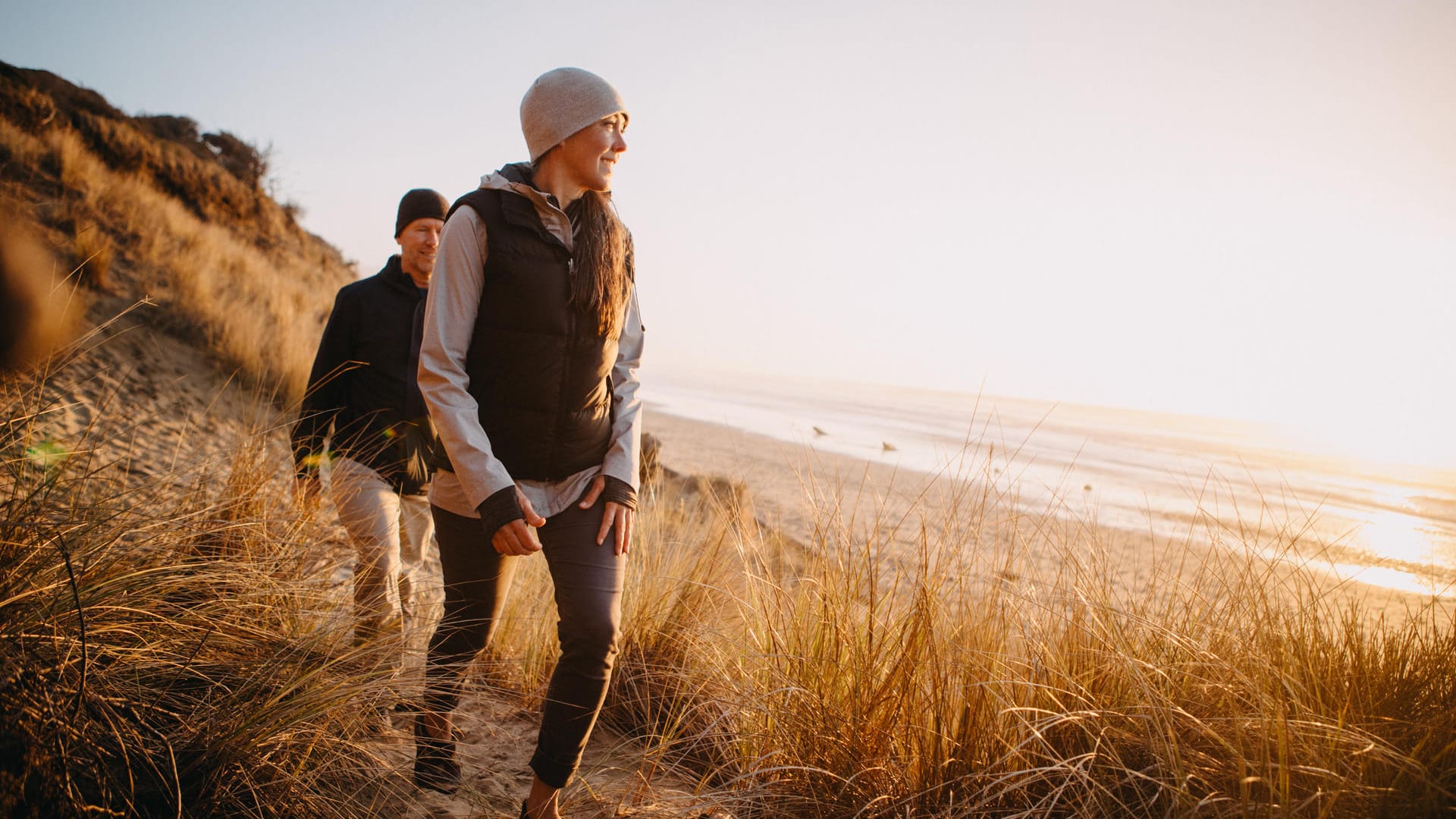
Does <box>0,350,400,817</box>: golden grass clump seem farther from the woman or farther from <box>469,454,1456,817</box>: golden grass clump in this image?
<box>469,454,1456,817</box>: golden grass clump

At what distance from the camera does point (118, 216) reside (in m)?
9.16

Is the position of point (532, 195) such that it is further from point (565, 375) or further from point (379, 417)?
point (379, 417)

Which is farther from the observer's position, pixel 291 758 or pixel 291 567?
pixel 291 567

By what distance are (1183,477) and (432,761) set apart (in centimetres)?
2045

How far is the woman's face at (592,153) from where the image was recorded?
1.99 metres

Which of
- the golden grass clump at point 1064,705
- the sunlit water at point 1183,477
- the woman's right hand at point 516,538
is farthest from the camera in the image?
the sunlit water at point 1183,477

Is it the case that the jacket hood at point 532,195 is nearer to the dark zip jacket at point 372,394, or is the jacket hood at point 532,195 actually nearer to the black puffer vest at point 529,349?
the black puffer vest at point 529,349

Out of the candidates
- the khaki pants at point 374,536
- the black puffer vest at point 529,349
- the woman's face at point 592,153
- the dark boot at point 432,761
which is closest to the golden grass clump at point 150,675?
the dark boot at point 432,761

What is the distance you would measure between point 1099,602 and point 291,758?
2220mm

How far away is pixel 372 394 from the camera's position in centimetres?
308

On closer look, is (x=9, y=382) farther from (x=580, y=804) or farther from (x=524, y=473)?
→ (x=580, y=804)

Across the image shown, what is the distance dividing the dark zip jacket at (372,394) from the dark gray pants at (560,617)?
41.9 inches

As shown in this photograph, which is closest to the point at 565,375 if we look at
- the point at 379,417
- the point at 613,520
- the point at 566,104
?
the point at 613,520

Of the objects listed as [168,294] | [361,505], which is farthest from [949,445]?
[361,505]
